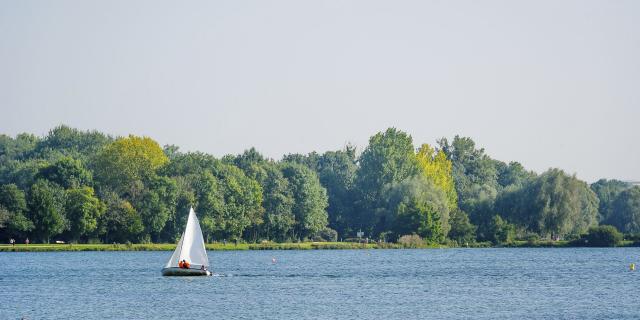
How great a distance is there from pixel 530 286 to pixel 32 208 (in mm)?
67848

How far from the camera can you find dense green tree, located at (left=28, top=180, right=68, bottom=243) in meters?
121

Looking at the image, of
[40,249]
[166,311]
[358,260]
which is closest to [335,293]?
[166,311]

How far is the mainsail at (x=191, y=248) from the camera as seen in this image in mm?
80812

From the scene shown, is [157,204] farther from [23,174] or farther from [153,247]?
[23,174]

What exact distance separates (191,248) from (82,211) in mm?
43847

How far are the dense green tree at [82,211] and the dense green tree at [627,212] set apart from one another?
279 feet

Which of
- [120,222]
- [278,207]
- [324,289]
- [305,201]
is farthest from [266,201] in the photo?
[324,289]

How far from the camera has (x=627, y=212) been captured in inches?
6649

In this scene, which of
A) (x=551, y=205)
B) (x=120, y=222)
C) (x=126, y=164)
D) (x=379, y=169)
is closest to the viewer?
(x=120, y=222)

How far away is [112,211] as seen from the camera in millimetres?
125125

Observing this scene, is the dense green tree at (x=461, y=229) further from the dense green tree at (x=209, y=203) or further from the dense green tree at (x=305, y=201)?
the dense green tree at (x=209, y=203)

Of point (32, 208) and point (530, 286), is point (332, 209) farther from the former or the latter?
point (530, 286)

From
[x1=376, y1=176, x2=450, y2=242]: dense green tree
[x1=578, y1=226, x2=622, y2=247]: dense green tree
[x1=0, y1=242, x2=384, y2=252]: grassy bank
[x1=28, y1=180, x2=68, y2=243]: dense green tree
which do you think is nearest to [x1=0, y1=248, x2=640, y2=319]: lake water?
[x1=0, y1=242, x2=384, y2=252]: grassy bank

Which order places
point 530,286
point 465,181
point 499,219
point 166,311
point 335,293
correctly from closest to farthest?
point 166,311, point 335,293, point 530,286, point 499,219, point 465,181
